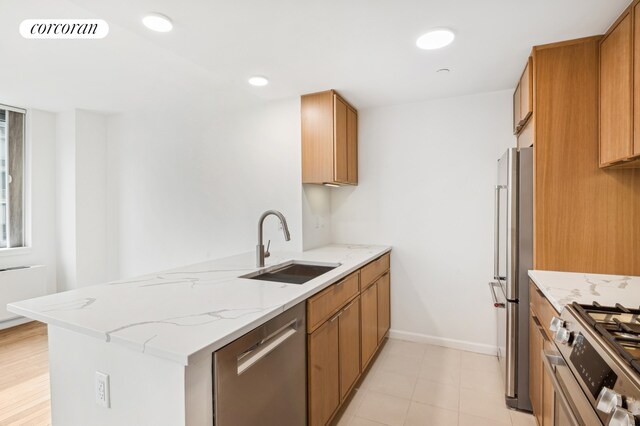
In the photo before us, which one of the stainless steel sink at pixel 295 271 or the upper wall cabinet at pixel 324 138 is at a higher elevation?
the upper wall cabinet at pixel 324 138

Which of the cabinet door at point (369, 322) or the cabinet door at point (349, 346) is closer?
the cabinet door at point (349, 346)

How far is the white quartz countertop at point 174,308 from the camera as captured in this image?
101cm

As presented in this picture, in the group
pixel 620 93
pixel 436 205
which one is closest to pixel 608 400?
pixel 620 93

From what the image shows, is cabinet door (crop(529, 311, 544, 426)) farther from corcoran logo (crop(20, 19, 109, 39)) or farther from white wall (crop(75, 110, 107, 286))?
white wall (crop(75, 110, 107, 286))

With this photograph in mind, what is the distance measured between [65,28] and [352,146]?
2272mm

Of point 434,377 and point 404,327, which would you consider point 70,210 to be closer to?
point 404,327

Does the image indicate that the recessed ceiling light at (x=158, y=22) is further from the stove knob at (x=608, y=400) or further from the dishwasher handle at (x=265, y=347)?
the stove knob at (x=608, y=400)

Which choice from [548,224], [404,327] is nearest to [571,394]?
[548,224]

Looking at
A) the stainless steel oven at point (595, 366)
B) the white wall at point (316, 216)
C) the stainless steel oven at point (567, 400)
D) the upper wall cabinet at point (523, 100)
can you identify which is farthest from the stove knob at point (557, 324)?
the white wall at point (316, 216)

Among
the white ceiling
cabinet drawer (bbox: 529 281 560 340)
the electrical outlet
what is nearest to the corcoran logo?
the white ceiling

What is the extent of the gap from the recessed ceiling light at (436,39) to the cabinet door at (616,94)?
0.80m

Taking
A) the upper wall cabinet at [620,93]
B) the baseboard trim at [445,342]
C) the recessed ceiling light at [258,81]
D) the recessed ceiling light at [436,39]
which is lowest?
the baseboard trim at [445,342]

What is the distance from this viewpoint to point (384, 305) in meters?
2.94

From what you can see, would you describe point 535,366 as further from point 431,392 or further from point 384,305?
point 384,305
